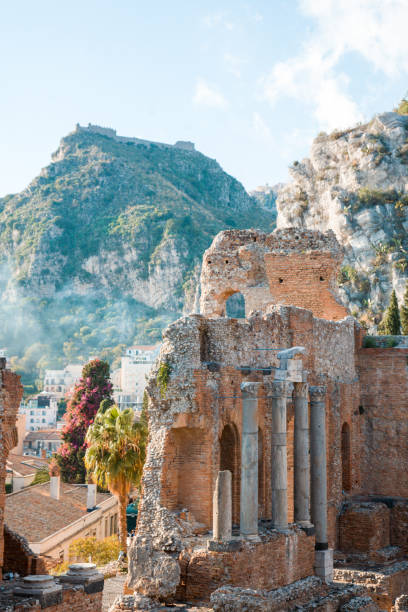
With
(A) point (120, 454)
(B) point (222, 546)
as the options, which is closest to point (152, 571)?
(B) point (222, 546)

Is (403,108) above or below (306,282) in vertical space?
above

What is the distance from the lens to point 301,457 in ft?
63.7

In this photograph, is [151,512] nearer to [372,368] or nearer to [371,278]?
[372,368]

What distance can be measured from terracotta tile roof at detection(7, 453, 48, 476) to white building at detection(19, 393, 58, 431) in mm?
62473

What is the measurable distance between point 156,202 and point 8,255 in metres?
34.4

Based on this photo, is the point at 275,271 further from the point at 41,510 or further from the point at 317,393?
the point at 41,510

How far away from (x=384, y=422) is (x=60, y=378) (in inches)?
4923

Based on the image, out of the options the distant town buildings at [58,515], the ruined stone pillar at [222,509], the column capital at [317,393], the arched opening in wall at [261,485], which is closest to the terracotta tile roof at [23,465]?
the distant town buildings at [58,515]

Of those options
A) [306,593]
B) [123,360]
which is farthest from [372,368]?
[123,360]

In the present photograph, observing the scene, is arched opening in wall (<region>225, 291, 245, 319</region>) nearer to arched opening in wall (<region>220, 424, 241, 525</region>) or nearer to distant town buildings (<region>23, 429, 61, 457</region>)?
distant town buildings (<region>23, 429, 61, 457</region>)

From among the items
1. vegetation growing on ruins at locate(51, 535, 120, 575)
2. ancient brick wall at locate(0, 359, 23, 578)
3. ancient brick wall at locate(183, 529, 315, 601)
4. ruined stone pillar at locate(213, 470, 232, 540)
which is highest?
ancient brick wall at locate(0, 359, 23, 578)

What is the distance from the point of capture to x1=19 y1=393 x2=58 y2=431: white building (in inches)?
5007

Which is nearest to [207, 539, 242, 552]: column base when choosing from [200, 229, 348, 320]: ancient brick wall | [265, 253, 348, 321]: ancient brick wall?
[200, 229, 348, 320]: ancient brick wall

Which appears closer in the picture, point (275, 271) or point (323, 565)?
point (323, 565)
